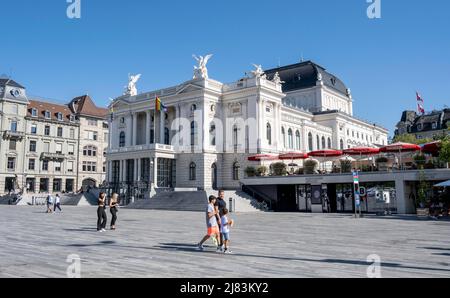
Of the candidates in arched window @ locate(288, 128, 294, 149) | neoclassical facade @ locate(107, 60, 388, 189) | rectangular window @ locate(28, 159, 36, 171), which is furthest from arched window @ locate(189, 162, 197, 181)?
rectangular window @ locate(28, 159, 36, 171)

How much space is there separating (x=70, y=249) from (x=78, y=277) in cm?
476

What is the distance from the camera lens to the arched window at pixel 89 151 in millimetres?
78188

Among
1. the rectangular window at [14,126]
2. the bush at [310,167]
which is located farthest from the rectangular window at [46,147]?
the bush at [310,167]

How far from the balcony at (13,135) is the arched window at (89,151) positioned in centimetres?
1222

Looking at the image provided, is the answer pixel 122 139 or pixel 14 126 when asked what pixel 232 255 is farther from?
pixel 14 126

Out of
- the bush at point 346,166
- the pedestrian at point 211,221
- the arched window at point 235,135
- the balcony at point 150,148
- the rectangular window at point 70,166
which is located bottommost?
the pedestrian at point 211,221

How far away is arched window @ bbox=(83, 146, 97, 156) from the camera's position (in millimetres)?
78188

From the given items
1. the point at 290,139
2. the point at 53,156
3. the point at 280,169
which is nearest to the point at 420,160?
the point at 280,169

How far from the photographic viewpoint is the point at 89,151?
78938 millimetres

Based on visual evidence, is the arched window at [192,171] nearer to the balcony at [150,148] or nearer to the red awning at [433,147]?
the balcony at [150,148]

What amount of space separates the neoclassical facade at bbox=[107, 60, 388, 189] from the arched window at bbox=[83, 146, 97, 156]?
16262 millimetres

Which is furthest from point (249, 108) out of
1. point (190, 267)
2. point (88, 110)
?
point (190, 267)

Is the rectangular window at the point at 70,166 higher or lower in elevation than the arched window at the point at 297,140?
lower

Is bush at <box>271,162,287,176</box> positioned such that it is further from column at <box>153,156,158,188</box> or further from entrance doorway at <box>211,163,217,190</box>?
column at <box>153,156,158,188</box>
